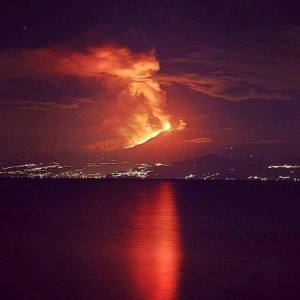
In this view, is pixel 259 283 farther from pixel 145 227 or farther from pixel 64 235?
pixel 145 227

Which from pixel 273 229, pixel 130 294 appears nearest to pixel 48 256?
pixel 130 294

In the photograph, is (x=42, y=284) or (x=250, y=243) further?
(x=250, y=243)

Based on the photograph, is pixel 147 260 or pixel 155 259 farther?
pixel 155 259

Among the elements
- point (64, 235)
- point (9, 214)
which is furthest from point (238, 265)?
point (9, 214)

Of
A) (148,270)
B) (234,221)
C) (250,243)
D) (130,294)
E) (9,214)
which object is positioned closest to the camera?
(130,294)

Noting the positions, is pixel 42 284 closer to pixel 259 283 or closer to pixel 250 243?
pixel 259 283

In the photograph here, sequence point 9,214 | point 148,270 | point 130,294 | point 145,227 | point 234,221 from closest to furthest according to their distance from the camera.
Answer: point 130,294 → point 148,270 → point 145,227 → point 234,221 → point 9,214
